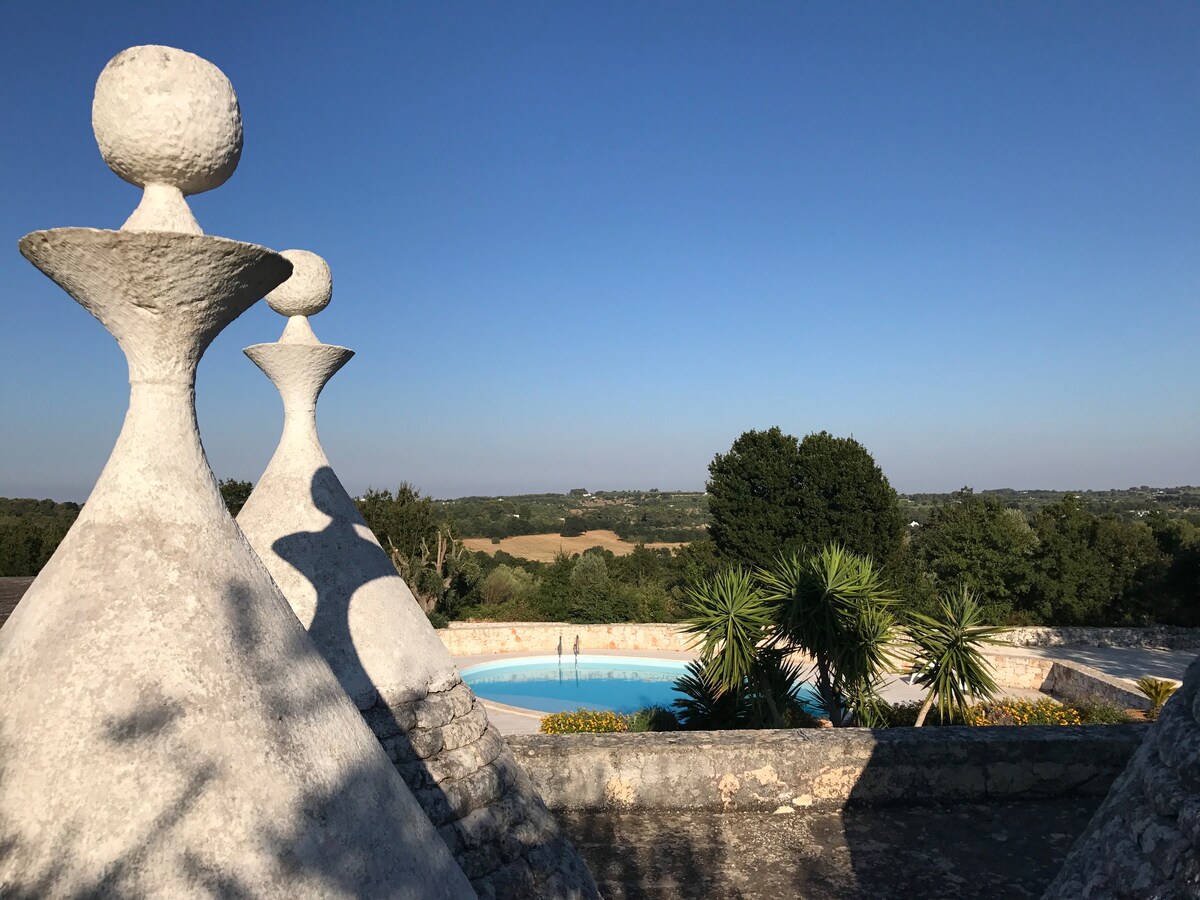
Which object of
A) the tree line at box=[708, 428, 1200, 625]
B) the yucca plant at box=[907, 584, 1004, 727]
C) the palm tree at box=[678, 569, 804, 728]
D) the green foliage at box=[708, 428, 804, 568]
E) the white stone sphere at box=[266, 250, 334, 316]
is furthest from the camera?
the green foliage at box=[708, 428, 804, 568]

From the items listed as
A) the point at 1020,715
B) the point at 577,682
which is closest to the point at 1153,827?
the point at 1020,715

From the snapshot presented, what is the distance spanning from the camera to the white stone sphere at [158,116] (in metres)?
1.89

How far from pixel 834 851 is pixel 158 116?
4.88 m

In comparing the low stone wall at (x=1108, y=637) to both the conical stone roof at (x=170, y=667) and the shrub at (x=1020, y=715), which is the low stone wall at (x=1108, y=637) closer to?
the shrub at (x=1020, y=715)

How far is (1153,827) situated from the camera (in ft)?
5.16

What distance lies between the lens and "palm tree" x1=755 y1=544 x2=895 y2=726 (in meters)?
8.81

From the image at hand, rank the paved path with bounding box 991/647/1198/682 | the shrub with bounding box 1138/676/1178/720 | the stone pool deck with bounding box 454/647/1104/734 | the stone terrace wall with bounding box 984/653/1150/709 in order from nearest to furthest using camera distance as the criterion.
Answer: the shrub with bounding box 1138/676/1178/720
the stone terrace wall with bounding box 984/653/1150/709
the stone pool deck with bounding box 454/647/1104/734
the paved path with bounding box 991/647/1198/682

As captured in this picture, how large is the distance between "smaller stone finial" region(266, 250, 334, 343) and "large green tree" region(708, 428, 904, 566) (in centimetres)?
1974

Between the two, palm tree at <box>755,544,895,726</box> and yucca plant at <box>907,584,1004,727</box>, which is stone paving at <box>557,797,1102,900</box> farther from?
palm tree at <box>755,544,895,726</box>

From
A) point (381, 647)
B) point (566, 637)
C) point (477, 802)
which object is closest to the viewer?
point (477, 802)

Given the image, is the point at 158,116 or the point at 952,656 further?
the point at 952,656

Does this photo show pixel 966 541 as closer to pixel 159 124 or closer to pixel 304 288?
pixel 304 288

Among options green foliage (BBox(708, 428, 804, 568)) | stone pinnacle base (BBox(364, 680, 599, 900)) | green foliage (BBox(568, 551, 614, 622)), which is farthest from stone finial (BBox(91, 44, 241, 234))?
green foliage (BBox(568, 551, 614, 622))

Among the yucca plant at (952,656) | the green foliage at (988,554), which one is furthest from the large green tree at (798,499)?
the yucca plant at (952,656)
